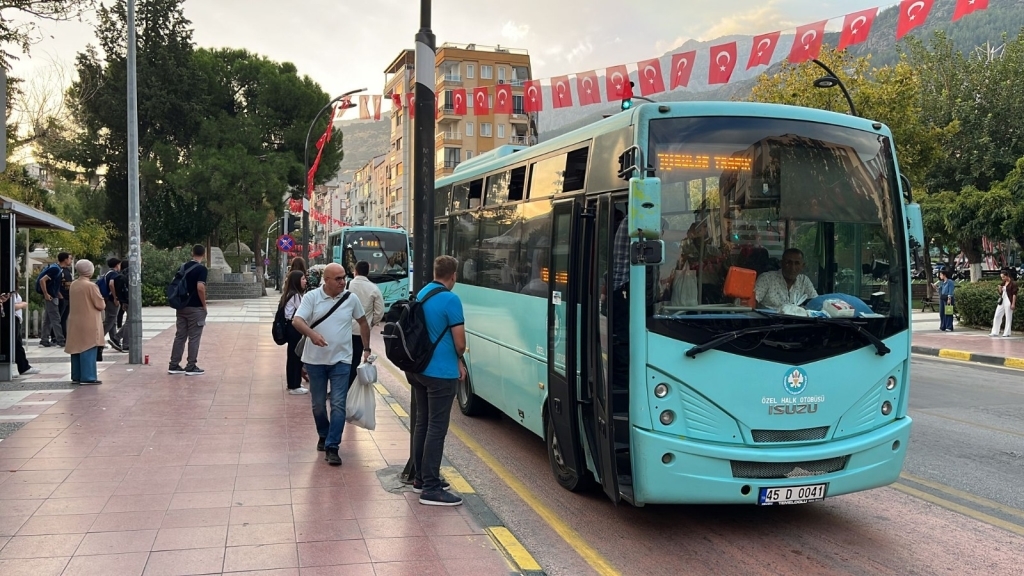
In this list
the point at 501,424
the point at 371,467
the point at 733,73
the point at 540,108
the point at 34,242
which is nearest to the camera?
the point at 371,467

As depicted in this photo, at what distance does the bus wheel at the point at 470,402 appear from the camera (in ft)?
31.4

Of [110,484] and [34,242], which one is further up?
[34,242]

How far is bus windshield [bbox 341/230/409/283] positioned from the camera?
2678 centimetres

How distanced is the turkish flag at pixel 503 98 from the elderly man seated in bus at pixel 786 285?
11.8m

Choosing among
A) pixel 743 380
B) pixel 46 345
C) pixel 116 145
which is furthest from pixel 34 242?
pixel 743 380

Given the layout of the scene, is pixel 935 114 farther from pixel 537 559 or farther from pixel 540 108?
pixel 537 559

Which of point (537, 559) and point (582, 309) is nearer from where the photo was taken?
point (537, 559)

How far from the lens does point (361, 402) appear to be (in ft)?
23.2

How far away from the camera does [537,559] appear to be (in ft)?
16.4

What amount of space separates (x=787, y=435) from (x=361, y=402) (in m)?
3.67

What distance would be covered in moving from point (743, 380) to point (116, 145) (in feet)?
130

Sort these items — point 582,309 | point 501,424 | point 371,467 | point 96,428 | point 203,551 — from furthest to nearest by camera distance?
point 501,424
point 96,428
point 371,467
point 582,309
point 203,551

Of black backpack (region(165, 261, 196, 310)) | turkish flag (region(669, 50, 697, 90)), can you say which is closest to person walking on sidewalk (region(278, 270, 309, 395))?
black backpack (region(165, 261, 196, 310))

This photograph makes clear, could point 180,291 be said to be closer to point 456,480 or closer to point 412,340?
point 456,480
